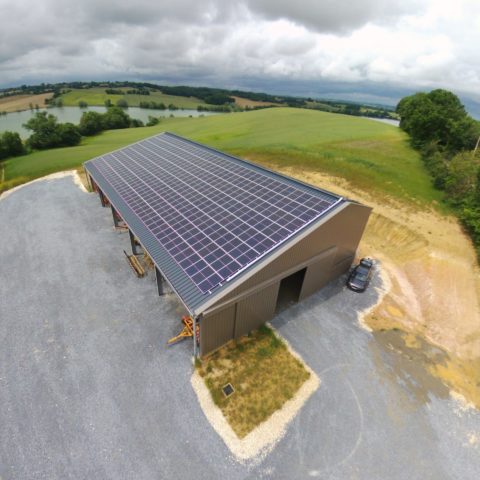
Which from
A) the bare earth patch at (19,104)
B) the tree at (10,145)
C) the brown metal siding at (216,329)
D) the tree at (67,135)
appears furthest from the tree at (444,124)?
the bare earth patch at (19,104)

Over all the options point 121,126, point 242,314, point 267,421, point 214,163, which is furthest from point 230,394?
point 121,126

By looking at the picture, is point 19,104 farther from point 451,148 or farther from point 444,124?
point 451,148

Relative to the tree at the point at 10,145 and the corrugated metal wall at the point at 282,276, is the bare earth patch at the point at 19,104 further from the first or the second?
the corrugated metal wall at the point at 282,276

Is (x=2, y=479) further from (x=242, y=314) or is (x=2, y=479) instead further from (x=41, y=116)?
(x=41, y=116)

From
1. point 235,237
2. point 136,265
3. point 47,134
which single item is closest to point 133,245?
point 136,265

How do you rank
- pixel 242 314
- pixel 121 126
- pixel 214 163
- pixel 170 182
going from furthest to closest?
1. pixel 121 126
2. pixel 214 163
3. pixel 170 182
4. pixel 242 314
